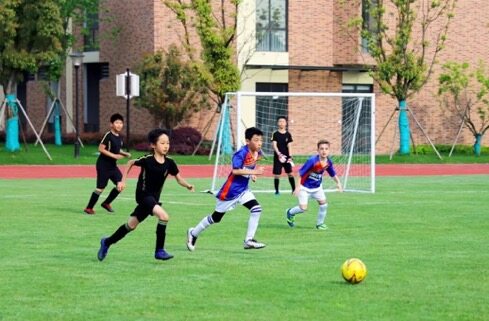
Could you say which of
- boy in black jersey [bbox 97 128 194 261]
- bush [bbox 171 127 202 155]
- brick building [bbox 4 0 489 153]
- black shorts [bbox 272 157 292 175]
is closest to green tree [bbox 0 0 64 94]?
brick building [bbox 4 0 489 153]

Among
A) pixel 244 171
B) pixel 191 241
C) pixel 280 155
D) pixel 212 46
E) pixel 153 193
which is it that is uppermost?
pixel 212 46

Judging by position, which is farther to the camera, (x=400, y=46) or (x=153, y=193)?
(x=400, y=46)

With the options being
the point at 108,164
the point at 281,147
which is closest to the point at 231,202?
the point at 108,164

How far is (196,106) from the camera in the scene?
44969mm

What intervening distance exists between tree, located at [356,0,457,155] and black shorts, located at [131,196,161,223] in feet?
109

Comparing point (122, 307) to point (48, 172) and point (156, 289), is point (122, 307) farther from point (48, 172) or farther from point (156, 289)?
point (48, 172)

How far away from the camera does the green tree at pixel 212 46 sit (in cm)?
4297

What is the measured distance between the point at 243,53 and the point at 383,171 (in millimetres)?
11016

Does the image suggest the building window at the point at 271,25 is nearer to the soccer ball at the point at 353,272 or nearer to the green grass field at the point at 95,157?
the green grass field at the point at 95,157

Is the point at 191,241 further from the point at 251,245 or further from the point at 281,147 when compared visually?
the point at 281,147

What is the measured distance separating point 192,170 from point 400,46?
12931 mm

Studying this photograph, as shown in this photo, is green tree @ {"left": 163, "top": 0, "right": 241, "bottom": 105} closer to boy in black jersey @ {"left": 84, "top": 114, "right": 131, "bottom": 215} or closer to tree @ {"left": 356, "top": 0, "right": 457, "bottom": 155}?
tree @ {"left": 356, "top": 0, "right": 457, "bottom": 155}

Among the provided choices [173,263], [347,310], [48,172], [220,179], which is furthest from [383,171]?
[347,310]

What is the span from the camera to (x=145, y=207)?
13633 millimetres
